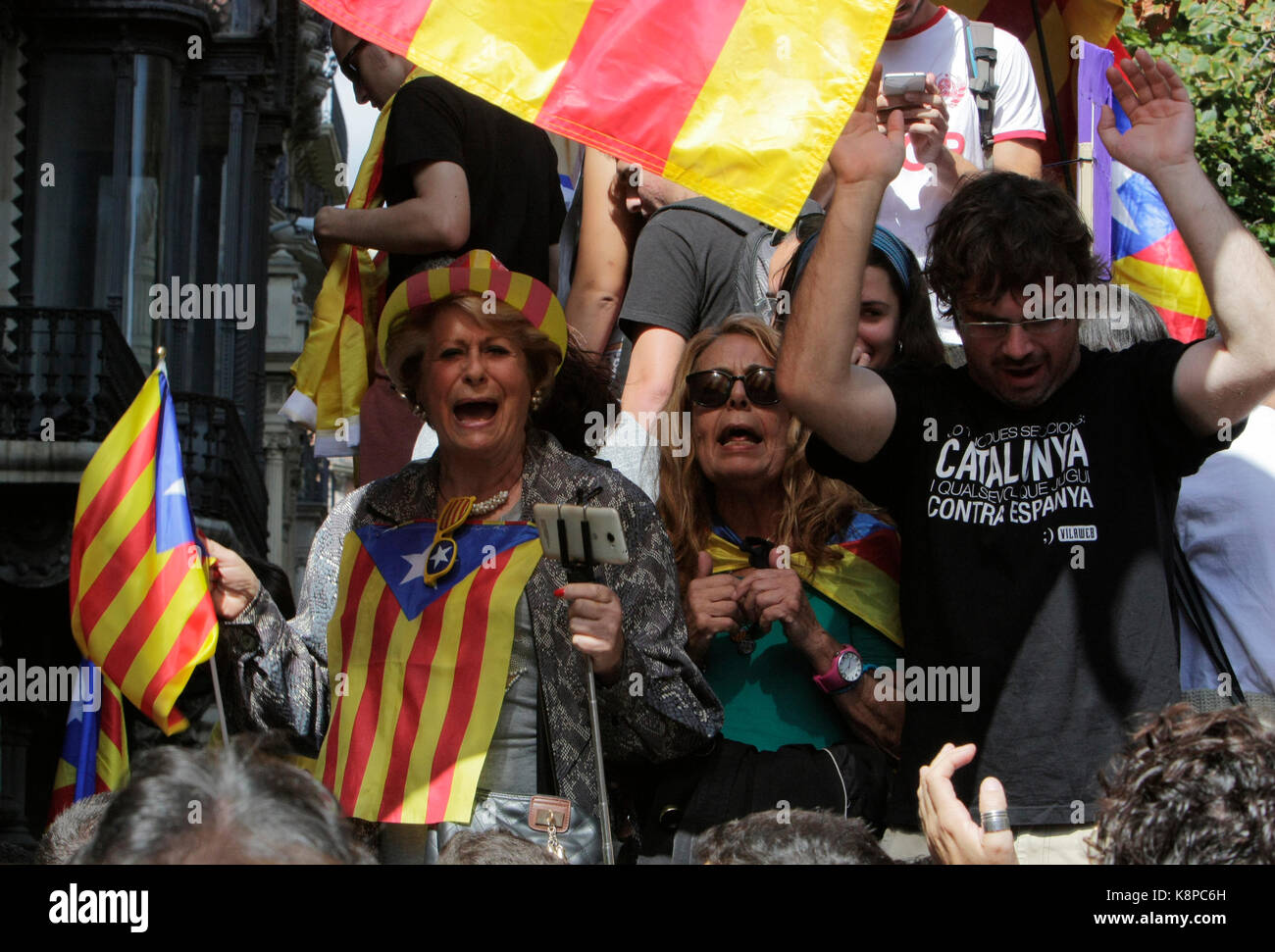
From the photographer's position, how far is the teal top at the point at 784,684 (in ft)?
14.8

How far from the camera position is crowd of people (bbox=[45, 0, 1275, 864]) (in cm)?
390

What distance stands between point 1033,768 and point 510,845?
1.12m

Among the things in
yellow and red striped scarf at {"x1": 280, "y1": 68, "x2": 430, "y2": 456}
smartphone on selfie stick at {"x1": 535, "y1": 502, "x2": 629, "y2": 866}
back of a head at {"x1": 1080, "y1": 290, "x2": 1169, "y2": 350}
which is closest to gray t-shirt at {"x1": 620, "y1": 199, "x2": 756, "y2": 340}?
yellow and red striped scarf at {"x1": 280, "y1": 68, "x2": 430, "y2": 456}

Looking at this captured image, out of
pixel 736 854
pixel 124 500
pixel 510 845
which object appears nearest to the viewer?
pixel 736 854

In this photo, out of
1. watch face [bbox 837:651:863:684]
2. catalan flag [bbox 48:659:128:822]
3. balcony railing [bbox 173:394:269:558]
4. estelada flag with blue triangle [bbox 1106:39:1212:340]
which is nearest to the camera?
watch face [bbox 837:651:863:684]

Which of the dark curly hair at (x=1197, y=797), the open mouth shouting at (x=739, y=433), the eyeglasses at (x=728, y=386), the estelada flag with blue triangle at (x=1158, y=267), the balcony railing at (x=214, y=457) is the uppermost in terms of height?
the balcony railing at (x=214, y=457)

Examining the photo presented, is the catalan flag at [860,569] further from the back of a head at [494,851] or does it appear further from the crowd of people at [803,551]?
the back of a head at [494,851]

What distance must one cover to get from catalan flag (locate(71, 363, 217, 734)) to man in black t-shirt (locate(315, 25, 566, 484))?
695mm

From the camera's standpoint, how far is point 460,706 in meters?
4.32

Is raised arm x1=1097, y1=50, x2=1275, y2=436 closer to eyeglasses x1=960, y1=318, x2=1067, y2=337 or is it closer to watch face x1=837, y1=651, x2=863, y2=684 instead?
eyeglasses x1=960, y1=318, x2=1067, y2=337

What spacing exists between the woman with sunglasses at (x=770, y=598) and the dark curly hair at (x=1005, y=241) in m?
0.68

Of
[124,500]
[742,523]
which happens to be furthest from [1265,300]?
[124,500]

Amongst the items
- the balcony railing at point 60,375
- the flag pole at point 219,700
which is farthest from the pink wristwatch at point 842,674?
the balcony railing at point 60,375
